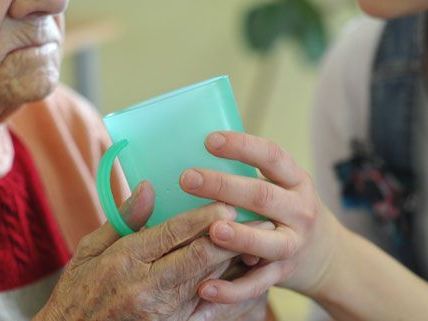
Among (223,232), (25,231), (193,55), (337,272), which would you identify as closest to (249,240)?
(223,232)

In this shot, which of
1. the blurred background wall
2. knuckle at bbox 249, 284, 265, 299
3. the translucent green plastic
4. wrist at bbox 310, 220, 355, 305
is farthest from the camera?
the blurred background wall

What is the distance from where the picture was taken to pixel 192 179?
75cm

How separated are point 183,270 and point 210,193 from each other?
8 centimetres

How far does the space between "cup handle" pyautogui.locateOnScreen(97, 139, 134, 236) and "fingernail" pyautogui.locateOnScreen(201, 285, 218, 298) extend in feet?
0.30

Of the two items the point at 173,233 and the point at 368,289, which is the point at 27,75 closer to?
the point at 173,233

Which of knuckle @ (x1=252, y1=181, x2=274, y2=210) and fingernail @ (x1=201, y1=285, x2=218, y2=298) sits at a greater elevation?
knuckle @ (x1=252, y1=181, x2=274, y2=210)

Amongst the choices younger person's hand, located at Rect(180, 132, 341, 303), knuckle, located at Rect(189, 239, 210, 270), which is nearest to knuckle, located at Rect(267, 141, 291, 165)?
younger person's hand, located at Rect(180, 132, 341, 303)

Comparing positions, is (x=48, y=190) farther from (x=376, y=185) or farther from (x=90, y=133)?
(x=376, y=185)

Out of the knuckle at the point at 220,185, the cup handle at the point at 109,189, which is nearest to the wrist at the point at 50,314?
the cup handle at the point at 109,189

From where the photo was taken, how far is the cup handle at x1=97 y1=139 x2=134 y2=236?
2.49ft

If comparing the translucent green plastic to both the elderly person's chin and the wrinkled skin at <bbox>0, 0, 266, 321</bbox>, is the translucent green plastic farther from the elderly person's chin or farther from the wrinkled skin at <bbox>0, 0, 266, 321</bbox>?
the elderly person's chin

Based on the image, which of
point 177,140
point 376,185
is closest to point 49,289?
point 177,140

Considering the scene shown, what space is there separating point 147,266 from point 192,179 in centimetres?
10

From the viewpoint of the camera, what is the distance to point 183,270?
2.60 feet
